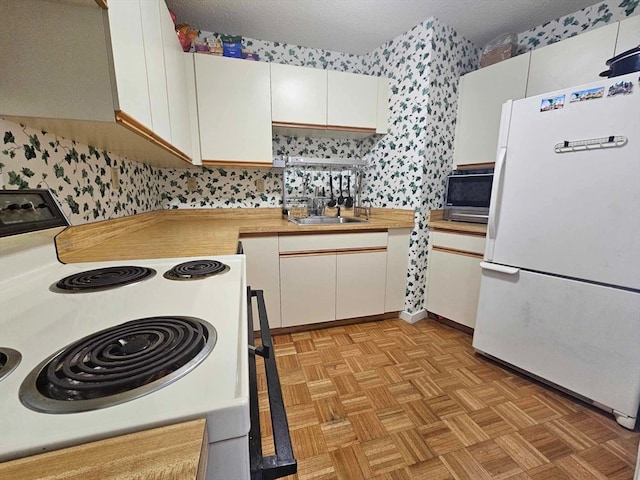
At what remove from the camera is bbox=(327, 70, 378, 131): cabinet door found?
214 cm

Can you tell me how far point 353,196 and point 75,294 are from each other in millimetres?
2248

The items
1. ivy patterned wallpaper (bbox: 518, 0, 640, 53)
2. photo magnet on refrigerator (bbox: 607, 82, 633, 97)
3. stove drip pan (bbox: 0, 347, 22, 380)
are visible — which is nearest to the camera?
stove drip pan (bbox: 0, 347, 22, 380)

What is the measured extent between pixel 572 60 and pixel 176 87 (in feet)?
7.61

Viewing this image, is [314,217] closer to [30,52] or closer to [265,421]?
[265,421]

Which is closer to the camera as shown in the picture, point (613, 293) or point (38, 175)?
point (38, 175)

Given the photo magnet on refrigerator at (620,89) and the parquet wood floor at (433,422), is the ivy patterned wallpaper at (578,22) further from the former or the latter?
the parquet wood floor at (433,422)

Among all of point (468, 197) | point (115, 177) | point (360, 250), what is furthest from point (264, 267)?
point (468, 197)

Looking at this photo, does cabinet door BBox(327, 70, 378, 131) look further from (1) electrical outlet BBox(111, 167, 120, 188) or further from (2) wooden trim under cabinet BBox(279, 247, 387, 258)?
(1) electrical outlet BBox(111, 167, 120, 188)

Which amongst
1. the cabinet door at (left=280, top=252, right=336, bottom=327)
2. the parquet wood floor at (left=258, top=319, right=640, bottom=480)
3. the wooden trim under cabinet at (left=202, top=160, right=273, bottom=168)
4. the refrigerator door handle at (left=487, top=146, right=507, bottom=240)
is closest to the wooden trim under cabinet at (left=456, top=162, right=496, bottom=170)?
the refrigerator door handle at (left=487, top=146, right=507, bottom=240)

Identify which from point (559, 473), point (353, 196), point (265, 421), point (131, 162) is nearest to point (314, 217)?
point (353, 196)

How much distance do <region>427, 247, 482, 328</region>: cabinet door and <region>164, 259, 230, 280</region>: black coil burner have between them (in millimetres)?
1748

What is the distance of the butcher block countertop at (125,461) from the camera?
0.24 m

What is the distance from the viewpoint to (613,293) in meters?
1.23

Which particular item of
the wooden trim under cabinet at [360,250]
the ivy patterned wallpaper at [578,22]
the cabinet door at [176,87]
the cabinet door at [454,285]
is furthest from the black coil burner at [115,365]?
the ivy patterned wallpaper at [578,22]
